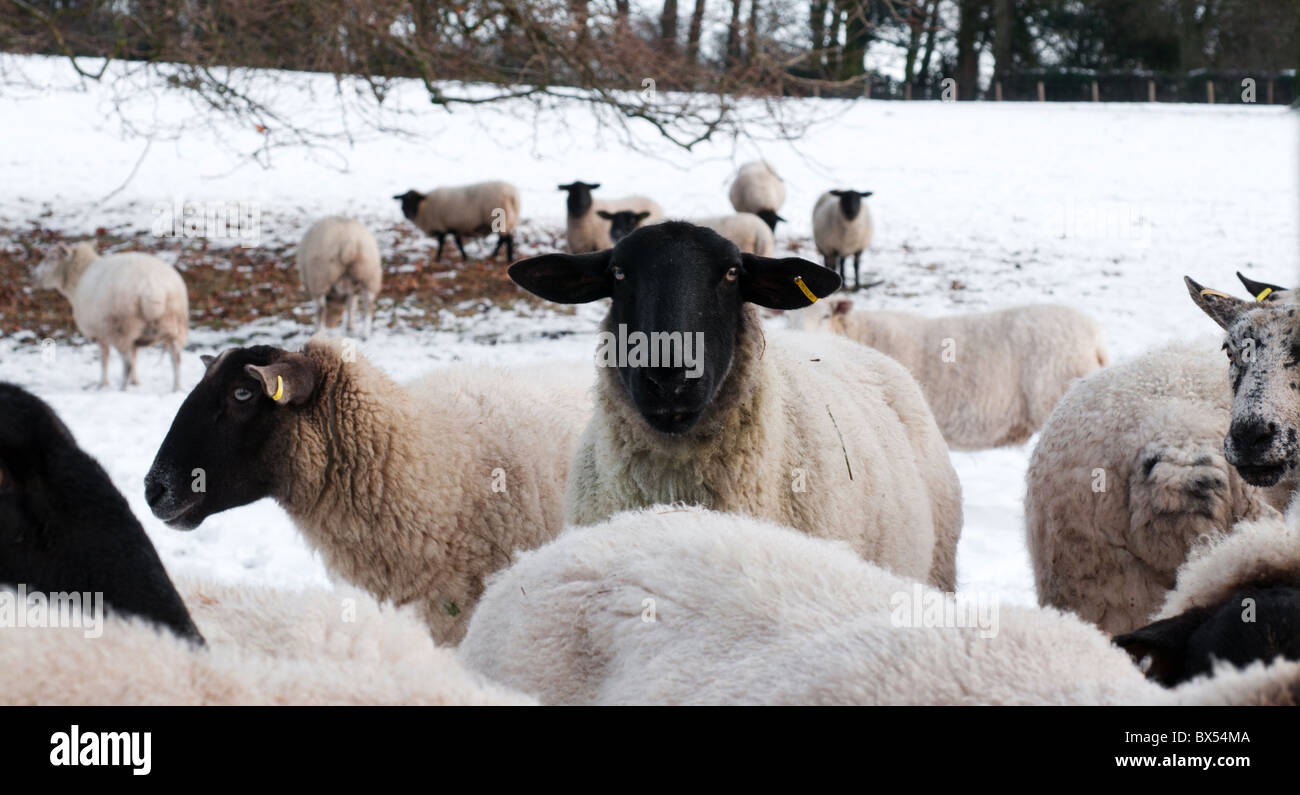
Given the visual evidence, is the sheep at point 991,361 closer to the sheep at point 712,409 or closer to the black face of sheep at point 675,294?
the sheep at point 712,409

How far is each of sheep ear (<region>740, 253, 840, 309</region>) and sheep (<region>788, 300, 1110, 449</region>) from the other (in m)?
5.16

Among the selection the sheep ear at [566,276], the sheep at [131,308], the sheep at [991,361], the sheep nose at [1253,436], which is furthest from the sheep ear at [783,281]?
the sheep at [131,308]

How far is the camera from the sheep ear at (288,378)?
3.84 meters

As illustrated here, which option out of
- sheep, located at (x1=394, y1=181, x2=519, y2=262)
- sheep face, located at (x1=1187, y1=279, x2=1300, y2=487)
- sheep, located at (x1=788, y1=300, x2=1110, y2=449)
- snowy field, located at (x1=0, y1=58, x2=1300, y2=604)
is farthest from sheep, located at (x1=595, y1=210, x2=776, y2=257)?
sheep face, located at (x1=1187, y1=279, x2=1300, y2=487)

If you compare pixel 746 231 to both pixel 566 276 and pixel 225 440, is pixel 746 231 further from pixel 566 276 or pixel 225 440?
pixel 225 440

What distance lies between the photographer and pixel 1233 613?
2.14 metres

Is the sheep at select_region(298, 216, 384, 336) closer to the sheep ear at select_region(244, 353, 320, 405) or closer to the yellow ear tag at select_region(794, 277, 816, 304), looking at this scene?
the sheep ear at select_region(244, 353, 320, 405)

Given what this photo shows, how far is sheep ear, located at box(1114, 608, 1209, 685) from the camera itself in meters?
2.14

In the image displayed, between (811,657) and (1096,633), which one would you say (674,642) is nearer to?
(811,657)

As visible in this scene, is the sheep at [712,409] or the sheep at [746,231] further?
the sheep at [746,231]

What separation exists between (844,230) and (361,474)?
545 inches

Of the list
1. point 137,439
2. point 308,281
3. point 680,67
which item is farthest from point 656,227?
point 308,281
